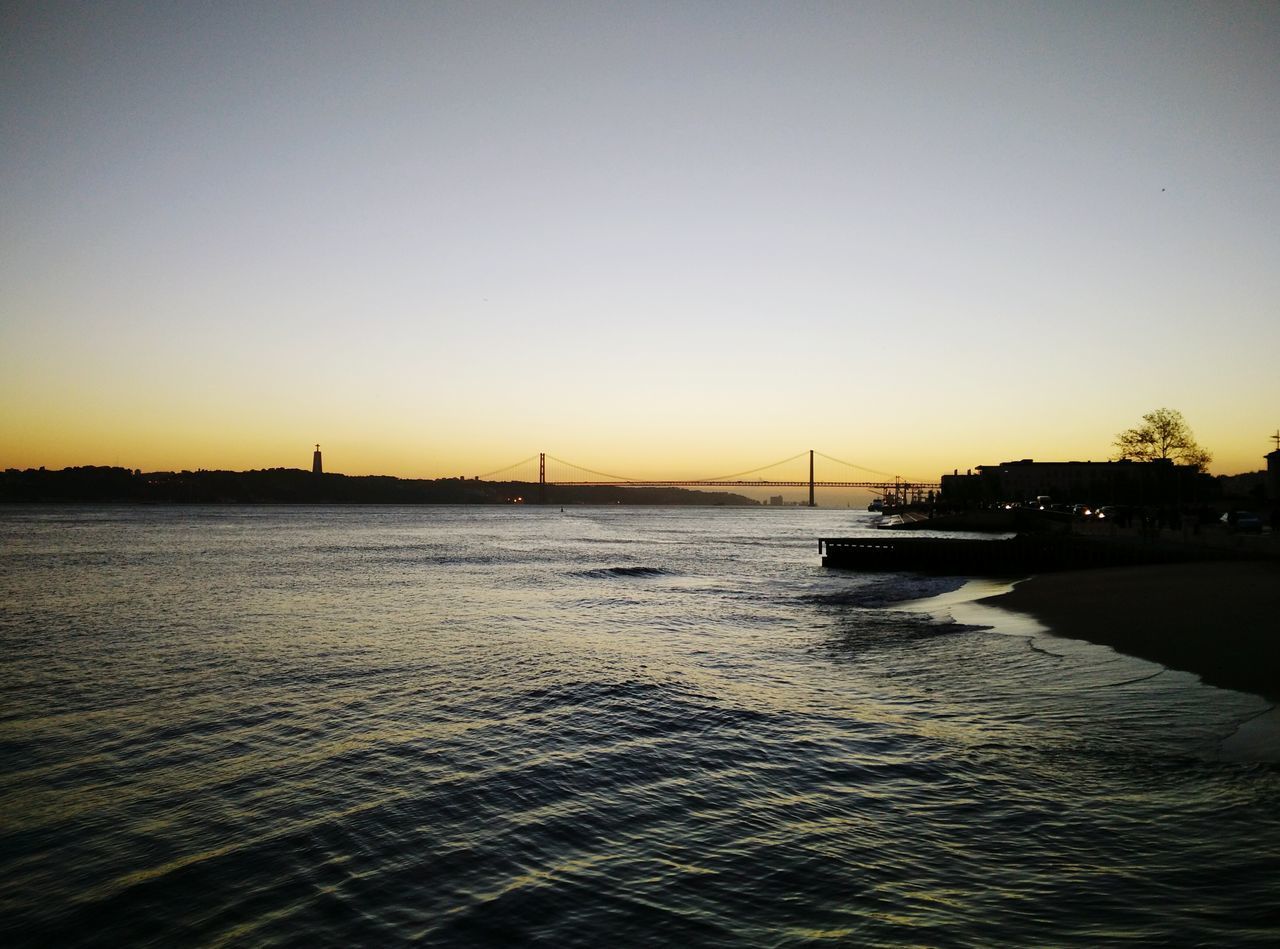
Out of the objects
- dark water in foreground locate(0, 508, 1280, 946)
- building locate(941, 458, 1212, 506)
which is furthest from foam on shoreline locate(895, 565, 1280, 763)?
building locate(941, 458, 1212, 506)

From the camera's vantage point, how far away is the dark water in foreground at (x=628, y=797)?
6.81 m

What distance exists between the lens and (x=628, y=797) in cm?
978

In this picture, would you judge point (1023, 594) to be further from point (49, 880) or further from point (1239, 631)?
point (49, 880)

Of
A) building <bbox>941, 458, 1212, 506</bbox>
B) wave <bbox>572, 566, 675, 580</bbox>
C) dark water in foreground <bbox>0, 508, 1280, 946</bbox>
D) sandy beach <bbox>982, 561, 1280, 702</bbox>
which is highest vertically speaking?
building <bbox>941, 458, 1212, 506</bbox>

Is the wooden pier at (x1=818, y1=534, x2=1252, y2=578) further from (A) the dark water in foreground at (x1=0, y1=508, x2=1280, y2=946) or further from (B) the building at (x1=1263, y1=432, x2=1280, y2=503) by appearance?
(B) the building at (x1=1263, y1=432, x2=1280, y2=503)

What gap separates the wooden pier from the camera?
135 feet

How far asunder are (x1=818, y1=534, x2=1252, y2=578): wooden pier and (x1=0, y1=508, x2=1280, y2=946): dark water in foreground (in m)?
24.7

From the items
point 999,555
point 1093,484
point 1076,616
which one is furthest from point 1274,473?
point 1076,616

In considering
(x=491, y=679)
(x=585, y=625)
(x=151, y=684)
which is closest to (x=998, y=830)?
(x=491, y=679)

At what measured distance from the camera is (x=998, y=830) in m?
8.22

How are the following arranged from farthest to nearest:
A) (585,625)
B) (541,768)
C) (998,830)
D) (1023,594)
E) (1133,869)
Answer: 1. (1023,594)
2. (585,625)
3. (541,768)
4. (998,830)
5. (1133,869)

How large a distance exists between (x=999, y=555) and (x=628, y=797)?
1655 inches

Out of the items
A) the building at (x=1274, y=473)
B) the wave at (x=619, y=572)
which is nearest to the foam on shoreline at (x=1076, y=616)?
the wave at (x=619, y=572)

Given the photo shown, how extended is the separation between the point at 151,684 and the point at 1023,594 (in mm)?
29427
